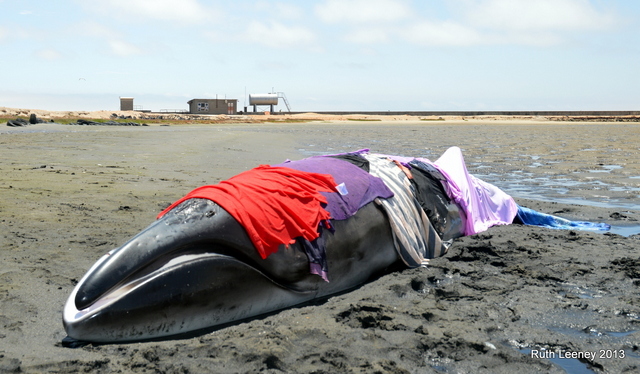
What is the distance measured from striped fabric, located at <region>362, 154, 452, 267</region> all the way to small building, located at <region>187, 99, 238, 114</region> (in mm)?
82908

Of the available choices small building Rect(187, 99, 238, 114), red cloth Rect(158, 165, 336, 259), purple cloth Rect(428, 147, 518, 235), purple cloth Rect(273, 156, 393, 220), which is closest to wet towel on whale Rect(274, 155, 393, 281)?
purple cloth Rect(273, 156, 393, 220)

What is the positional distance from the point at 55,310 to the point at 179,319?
1103 millimetres

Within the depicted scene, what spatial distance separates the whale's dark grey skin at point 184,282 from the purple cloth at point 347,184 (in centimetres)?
39

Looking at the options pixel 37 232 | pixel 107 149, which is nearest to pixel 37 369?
pixel 37 232

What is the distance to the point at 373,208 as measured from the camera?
17.1ft

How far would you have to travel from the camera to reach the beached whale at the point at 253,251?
12.3 ft

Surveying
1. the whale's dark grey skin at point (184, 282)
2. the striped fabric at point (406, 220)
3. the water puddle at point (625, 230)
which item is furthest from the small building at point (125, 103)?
the whale's dark grey skin at point (184, 282)

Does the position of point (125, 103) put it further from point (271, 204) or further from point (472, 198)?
point (271, 204)

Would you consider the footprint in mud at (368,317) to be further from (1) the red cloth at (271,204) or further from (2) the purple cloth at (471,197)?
(2) the purple cloth at (471,197)

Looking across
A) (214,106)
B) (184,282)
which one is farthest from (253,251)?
(214,106)

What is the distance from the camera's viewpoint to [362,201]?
512 cm

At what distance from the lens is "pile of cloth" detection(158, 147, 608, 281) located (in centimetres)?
432

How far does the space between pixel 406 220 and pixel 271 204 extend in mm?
1727

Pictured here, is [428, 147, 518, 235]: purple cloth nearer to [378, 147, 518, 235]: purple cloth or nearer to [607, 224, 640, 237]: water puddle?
[378, 147, 518, 235]: purple cloth
